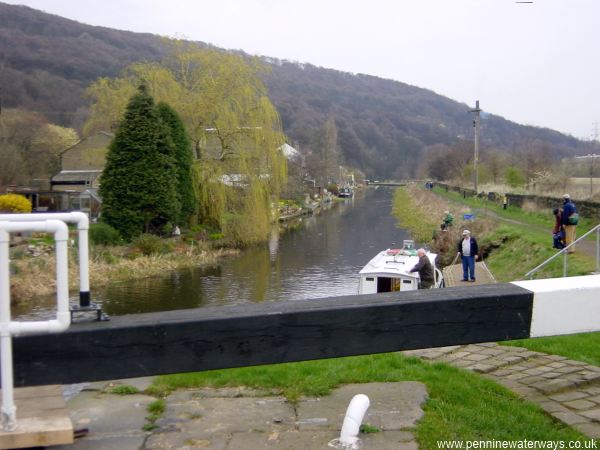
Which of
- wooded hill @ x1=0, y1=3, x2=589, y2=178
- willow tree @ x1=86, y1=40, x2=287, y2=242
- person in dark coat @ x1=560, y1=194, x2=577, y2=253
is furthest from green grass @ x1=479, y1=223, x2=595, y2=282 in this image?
wooded hill @ x1=0, y1=3, x2=589, y2=178

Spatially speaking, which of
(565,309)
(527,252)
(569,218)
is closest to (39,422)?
(565,309)

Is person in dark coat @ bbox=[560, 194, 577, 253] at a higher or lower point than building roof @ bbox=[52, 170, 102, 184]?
lower

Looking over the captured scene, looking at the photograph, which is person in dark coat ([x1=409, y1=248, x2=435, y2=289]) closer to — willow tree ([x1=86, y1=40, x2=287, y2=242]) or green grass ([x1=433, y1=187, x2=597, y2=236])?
green grass ([x1=433, y1=187, x2=597, y2=236])

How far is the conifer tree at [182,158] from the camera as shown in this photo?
33.4 m

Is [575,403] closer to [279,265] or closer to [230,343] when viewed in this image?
[230,343]

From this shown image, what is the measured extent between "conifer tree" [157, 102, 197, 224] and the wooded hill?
10350 millimetres

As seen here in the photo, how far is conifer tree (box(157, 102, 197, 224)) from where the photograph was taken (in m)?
33.4

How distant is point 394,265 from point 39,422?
57.7 ft

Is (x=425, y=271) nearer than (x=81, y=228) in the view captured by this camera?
No

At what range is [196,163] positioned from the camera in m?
35.4

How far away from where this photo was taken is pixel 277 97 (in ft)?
472

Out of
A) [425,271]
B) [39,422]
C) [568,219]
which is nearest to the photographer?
[39,422]

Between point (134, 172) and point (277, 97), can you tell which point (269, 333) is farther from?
point (277, 97)

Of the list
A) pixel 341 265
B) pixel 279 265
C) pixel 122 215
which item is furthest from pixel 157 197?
pixel 341 265
